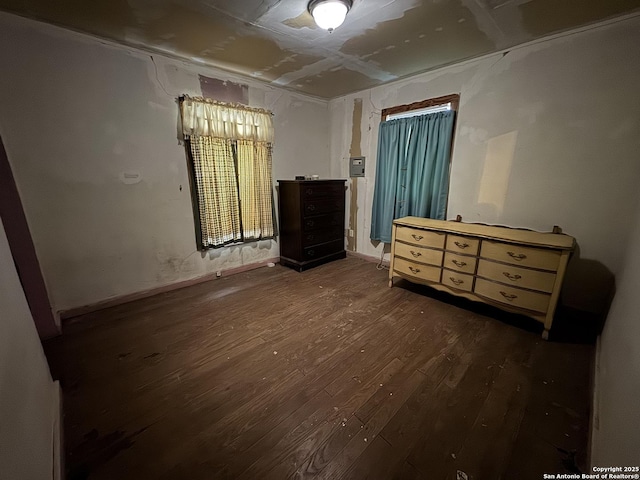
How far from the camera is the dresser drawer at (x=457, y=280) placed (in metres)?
2.23

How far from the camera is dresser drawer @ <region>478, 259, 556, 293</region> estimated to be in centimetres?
186

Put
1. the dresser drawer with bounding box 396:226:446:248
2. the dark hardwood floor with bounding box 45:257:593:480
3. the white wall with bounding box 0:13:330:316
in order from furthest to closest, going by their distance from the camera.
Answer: the dresser drawer with bounding box 396:226:446:248
the white wall with bounding box 0:13:330:316
the dark hardwood floor with bounding box 45:257:593:480

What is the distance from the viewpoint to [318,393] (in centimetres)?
148

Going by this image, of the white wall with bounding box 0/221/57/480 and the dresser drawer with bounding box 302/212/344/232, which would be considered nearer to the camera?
the white wall with bounding box 0/221/57/480

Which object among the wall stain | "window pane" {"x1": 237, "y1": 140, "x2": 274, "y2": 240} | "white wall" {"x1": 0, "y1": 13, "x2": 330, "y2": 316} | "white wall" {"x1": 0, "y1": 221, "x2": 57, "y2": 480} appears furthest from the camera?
"window pane" {"x1": 237, "y1": 140, "x2": 274, "y2": 240}

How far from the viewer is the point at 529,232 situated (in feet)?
7.16

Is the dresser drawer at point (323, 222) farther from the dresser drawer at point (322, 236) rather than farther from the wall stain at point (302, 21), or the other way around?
the wall stain at point (302, 21)

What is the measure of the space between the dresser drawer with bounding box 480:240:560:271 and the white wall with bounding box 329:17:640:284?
592 millimetres

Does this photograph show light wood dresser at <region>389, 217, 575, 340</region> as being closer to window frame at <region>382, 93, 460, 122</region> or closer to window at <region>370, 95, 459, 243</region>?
window at <region>370, 95, 459, 243</region>

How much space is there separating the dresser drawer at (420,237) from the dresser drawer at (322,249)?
1172 mm

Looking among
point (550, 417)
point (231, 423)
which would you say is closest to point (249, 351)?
point (231, 423)

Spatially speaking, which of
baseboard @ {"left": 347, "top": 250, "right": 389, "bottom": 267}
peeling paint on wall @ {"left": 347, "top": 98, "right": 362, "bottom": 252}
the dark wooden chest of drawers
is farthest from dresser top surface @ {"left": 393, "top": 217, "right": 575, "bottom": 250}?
peeling paint on wall @ {"left": 347, "top": 98, "right": 362, "bottom": 252}

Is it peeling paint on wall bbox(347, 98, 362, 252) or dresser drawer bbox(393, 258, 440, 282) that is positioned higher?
peeling paint on wall bbox(347, 98, 362, 252)

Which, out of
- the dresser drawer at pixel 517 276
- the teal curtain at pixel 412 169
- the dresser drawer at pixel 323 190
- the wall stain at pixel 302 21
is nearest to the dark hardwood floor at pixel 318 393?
the dresser drawer at pixel 517 276
